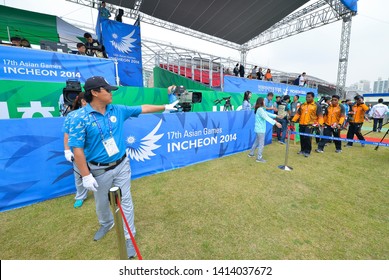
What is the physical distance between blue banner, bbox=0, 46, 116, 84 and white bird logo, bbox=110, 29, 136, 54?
8.03 feet

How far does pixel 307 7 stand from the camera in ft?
50.3

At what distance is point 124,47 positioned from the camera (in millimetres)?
8211

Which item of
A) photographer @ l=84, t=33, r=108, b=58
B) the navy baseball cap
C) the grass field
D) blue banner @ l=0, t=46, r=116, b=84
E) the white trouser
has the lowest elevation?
the grass field

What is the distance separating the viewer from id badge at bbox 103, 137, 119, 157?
180 centimetres

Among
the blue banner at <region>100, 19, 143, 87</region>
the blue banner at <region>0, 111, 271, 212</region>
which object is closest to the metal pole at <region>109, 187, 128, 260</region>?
the blue banner at <region>0, 111, 271, 212</region>

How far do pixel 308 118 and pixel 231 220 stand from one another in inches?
187

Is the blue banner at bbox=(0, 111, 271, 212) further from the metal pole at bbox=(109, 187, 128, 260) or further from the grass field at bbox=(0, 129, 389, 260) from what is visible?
the metal pole at bbox=(109, 187, 128, 260)

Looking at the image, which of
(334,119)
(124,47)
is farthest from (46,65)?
(334,119)

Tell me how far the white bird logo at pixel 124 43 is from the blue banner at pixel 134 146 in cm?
594

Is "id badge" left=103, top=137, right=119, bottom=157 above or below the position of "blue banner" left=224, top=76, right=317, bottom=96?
below

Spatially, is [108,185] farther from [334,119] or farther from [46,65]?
[334,119]

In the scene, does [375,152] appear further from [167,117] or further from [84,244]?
[84,244]

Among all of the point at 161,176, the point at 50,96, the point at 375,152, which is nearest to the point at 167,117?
the point at 161,176
